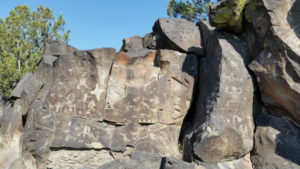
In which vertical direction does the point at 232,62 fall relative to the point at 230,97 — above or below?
above

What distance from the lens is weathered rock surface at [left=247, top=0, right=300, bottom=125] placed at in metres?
3.80

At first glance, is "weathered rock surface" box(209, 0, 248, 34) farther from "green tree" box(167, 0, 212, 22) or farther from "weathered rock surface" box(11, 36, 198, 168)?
"green tree" box(167, 0, 212, 22)

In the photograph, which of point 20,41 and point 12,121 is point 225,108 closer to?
point 12,121

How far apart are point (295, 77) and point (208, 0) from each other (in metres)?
12.5

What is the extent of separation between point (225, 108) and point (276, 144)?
0.88 metres

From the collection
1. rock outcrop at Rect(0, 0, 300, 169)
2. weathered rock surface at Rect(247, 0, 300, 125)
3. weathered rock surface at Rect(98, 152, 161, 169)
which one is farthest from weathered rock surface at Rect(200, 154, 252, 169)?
weathered rock surface at Rect(247, 0, 300, 125)

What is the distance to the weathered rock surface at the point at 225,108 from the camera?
3.85 m

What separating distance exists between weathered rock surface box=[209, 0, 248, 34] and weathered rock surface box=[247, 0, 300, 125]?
0.27 m

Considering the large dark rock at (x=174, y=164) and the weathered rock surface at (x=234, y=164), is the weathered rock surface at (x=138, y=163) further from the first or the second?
the weathered rock surface at (x=234, y=164)

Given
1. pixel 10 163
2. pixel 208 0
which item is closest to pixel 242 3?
pixel 10 163

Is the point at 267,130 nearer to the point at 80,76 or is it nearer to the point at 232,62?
the point at 232,62

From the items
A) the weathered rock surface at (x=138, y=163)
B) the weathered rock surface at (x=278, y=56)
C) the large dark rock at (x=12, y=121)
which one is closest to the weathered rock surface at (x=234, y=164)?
the weathered rock surface at (x=138, y=163)

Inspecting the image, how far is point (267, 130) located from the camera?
4.03 m

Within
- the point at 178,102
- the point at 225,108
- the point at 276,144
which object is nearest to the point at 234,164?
the point at 276,144
